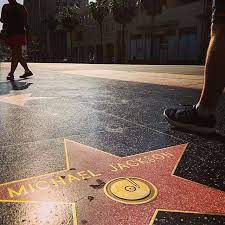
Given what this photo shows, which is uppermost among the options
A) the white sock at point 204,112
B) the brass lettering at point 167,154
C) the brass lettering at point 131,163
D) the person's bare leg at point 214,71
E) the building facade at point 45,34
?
the building facade at point 45,34

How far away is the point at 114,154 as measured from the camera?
1.88 metres

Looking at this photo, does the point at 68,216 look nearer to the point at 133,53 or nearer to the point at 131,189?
the point at 131,189

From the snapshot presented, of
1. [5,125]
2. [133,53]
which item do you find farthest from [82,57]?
[5,125]

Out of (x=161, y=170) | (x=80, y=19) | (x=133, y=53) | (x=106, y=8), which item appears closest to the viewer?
(x=161, y=170)

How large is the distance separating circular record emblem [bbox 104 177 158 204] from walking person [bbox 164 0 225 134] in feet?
3.60

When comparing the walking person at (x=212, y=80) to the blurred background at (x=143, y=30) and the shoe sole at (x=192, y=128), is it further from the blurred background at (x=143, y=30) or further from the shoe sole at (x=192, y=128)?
the blurred background at (x=143, y=30)

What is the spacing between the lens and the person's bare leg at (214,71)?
7.61 feet

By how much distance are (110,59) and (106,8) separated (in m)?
8.27

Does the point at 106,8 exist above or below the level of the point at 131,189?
above

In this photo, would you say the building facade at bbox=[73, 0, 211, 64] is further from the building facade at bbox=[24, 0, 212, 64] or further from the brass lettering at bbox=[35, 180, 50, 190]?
the brass lettering at bbox=[35, 180, 50, 190]

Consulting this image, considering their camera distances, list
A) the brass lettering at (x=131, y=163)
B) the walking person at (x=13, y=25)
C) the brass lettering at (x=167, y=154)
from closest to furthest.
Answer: the brass lettering at (x=131, y=163) < the brass lettering at (x=167, y=154) < the walking person at (x=13, y=25)

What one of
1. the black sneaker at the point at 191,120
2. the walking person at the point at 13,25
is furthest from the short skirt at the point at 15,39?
the black sneaker at the point at 191,120

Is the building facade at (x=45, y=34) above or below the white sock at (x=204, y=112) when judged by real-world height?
above

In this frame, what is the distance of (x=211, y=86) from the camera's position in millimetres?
2371
